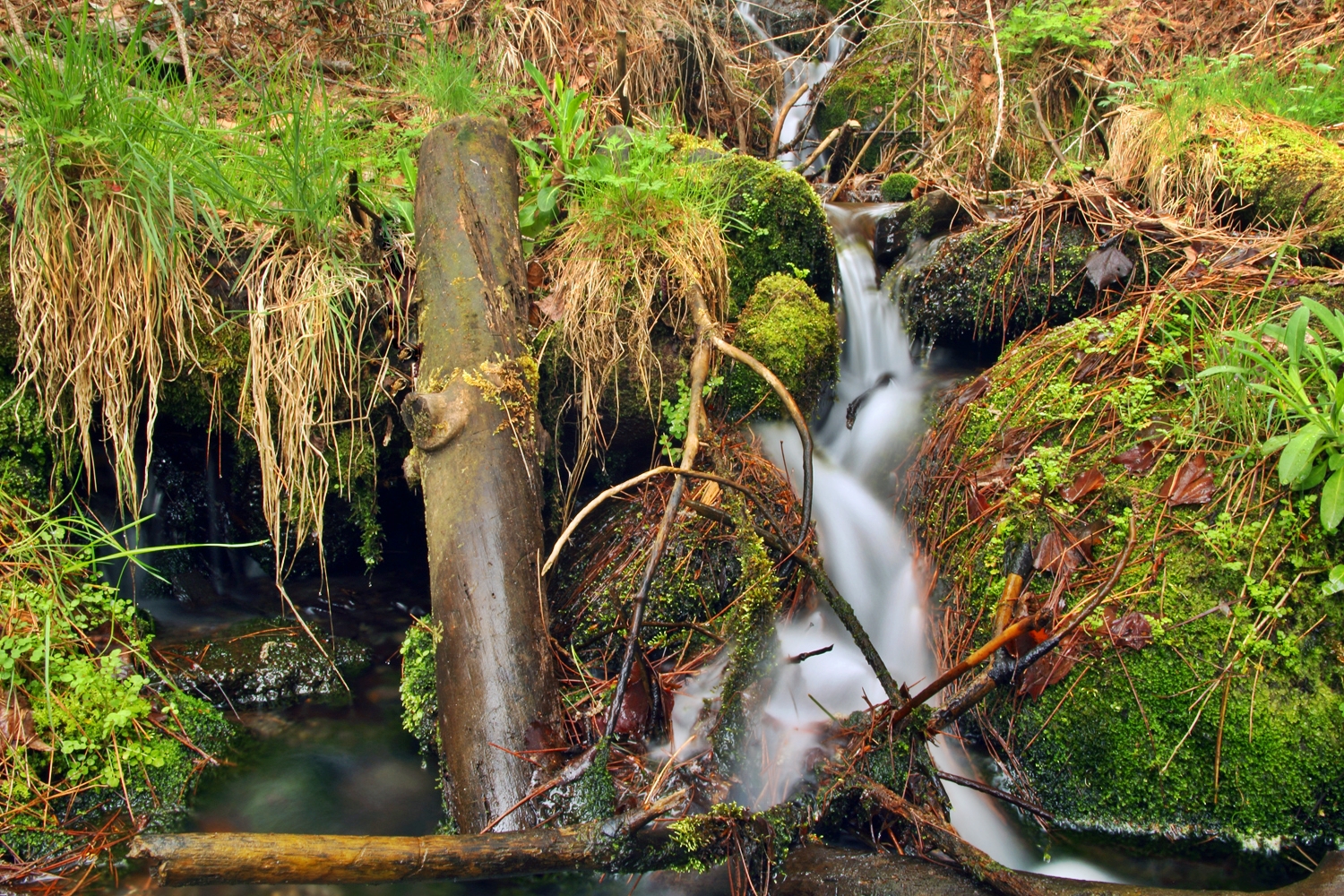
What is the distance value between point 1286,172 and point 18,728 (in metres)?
5.26

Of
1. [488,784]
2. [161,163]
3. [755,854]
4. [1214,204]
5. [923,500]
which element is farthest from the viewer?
[1214,204]

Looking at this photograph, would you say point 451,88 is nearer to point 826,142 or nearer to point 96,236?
point 96,236

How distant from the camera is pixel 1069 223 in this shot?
364cm

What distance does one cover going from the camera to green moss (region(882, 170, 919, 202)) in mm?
4578

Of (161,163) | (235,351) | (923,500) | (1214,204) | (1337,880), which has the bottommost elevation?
(1337,880)

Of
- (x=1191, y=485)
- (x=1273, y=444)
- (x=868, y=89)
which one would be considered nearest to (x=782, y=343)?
(x=1191, y=485)

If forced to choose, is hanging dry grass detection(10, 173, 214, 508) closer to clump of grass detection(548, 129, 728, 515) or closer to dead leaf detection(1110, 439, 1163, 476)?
clump of grass detection(548, 129, 728, 515)

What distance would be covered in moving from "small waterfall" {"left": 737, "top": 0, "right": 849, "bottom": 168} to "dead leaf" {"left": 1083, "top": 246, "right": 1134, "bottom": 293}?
2.86 metres

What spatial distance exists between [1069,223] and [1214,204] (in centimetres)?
67

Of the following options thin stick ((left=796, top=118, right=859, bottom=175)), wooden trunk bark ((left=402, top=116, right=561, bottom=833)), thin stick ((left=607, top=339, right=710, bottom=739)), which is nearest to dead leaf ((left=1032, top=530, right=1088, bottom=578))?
thin stick ((left=607, top=339, right=710, bottom=739))

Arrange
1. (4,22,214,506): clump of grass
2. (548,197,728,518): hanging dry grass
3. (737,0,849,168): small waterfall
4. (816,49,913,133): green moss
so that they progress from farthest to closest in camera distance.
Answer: (737,0,849,168): small waterfall → (816,49,913,133): green moss → (548,197,728,518): hanging dry grass → (4,22,214,506): clump of grass

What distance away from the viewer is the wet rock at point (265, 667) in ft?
9.62

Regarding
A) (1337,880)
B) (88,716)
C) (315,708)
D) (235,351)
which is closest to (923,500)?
(1337,880)

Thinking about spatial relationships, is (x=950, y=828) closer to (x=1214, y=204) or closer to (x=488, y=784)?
(x=488, y=784)
